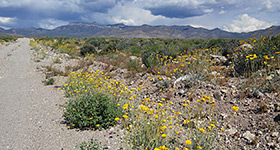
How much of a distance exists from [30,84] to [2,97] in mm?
1526

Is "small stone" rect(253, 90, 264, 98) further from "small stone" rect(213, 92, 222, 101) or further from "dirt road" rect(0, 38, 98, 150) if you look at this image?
"dirt road" rect(0, 38, 98, 150)

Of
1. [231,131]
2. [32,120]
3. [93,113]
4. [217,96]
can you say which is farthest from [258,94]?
[32,120]

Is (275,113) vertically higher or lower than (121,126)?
higher

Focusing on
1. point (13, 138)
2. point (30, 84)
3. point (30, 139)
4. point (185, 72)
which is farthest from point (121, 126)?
point (30, 84)

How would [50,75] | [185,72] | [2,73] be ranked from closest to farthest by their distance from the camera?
[185,72], [50,75], [2,73]

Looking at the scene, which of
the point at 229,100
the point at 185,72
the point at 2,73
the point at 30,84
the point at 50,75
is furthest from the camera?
the point at 2,73

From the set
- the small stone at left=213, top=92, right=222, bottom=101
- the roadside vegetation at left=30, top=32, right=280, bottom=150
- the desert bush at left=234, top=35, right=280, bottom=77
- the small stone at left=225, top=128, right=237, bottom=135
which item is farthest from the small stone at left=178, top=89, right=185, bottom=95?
the desert bush at left=234, top=35, right=280, bottom=77

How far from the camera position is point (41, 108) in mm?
5082

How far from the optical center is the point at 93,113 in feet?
12.8

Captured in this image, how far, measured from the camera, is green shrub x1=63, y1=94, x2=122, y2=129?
12.5ft

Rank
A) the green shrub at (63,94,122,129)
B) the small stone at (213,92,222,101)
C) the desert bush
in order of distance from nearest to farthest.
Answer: the green shrub at (63,94,122,129), the small stone at (213,92,222,101), the desert bush

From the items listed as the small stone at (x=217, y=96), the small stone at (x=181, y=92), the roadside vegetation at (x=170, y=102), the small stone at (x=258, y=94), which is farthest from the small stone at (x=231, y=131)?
the small stone at (x=181, y=92)

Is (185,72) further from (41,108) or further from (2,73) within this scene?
(2,73)

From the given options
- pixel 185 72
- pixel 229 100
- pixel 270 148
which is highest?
pixel 185 72
